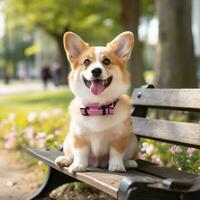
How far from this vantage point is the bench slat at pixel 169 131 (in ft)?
13.8

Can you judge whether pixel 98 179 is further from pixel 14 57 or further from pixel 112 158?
pixel 14 57

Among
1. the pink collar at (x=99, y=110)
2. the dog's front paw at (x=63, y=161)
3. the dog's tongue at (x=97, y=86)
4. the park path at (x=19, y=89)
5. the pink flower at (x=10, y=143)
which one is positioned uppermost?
the dog's tongue at (x=97, y=86)

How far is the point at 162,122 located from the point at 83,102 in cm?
95

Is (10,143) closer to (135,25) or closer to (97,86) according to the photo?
(97,86)

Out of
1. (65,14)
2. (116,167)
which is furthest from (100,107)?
(65,14)

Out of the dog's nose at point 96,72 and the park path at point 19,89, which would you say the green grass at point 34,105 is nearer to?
the dog's nose at point 96,72

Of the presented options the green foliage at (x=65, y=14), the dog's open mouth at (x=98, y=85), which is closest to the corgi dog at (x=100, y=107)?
the dog's open mouth at (x=98, y=85)

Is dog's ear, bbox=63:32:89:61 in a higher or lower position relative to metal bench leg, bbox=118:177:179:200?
higher

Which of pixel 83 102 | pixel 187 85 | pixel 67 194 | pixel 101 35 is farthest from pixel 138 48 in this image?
Answer: pixel 101 35

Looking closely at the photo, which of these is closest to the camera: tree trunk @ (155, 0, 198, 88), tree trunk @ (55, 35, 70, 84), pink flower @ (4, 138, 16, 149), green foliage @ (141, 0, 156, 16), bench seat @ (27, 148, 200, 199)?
bench seat @ (27, 148, 200, 199)

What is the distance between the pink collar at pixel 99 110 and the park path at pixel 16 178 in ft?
6.03

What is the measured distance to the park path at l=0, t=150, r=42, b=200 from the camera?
5.76m

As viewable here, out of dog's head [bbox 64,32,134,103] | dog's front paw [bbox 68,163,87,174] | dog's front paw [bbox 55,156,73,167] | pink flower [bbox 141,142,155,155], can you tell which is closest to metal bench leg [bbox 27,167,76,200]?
dog's front paw [bbox 55,156,73,167]

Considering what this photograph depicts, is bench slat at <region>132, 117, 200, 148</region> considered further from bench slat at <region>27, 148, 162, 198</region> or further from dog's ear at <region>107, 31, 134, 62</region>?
dog's ear at <region>107, 31, 134, 62</region>
